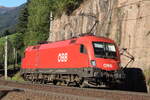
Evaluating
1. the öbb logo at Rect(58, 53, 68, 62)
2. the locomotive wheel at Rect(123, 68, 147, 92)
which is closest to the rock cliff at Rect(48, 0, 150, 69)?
the locomotive wheel at Rect(123, 68, 147, 92)

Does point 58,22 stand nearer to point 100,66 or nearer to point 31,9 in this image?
point 31,9

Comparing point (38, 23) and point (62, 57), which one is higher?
point (38, 23)

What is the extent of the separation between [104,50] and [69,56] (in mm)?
2968

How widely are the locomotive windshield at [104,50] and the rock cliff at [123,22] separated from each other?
11.9 feet

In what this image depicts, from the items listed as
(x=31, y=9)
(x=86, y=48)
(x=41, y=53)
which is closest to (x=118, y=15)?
(x=41, y=53)

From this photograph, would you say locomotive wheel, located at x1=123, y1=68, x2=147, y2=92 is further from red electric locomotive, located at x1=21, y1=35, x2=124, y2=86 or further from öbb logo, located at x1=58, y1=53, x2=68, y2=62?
öbb logo, located at x1=58, y1=53, x2=68, y2=62

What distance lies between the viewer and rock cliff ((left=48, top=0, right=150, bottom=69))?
2864cm

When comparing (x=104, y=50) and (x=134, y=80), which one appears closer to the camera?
(x=104, y=50)

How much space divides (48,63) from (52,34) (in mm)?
21492

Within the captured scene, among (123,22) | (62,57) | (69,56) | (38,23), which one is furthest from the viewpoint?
(38,23)

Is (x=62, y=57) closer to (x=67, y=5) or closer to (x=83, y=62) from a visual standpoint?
(x=83, y=62)

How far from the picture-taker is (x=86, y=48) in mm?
24344

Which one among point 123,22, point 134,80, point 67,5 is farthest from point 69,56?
point 67,5

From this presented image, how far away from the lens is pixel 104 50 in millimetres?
24578
